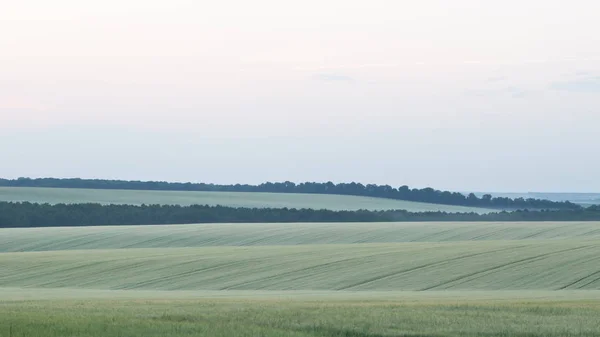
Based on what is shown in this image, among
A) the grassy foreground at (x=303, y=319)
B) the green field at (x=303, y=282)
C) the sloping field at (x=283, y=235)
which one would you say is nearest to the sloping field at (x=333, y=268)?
the green field at (x=303, y=282)

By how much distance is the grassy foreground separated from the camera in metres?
20.3

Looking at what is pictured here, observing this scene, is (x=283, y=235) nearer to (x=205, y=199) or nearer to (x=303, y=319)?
Answer: (x=303, y=319)

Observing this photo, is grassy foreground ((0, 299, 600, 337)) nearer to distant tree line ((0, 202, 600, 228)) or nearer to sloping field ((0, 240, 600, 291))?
sloping field ((0, 240, 600, 291))

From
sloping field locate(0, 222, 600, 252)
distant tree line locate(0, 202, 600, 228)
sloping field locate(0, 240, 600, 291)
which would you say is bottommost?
sloping field locate(0, 240, 600, 291)

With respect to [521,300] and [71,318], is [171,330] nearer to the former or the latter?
[71,318]

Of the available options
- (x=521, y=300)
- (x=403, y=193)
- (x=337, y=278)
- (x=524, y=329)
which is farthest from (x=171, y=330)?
(x=403, y=193)

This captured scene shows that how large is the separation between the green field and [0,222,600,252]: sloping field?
0.13 meters

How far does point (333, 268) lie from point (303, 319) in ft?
68.0

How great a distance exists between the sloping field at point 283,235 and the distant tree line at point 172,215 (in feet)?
74.0

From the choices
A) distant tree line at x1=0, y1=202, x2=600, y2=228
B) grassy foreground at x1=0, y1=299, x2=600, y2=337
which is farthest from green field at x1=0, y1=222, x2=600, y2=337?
distant tree line at x1=0, y1=202, x2=600, y2=228

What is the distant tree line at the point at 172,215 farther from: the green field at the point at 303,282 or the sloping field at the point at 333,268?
the sloping field at the point at 333,268

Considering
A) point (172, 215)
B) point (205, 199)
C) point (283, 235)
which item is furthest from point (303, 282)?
point (205, 199)

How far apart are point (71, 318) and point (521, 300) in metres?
13.1

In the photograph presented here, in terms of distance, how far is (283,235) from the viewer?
215 ft
